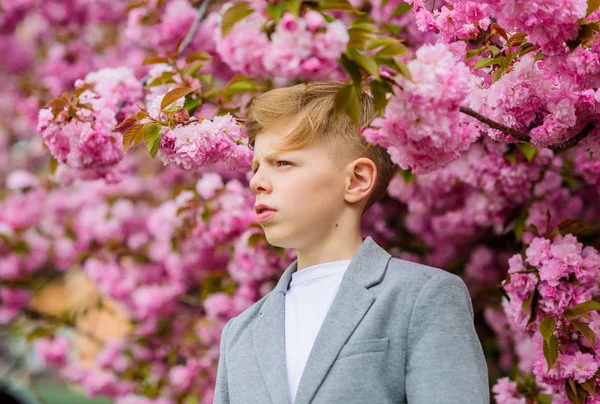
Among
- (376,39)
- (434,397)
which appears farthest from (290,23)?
(434,397)

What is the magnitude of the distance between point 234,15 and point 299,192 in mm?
519

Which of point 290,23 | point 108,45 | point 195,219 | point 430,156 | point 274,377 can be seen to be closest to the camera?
point 290,23

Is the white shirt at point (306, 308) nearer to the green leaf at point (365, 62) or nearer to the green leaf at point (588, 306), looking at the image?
the green leaf at point (365, 62)

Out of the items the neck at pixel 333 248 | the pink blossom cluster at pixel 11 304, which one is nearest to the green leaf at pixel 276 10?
the neck at pixel 333 248

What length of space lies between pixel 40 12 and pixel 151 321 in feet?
7.92

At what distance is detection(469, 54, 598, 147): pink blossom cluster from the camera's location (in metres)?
1.67

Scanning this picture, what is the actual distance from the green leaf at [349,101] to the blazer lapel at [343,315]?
1.45 ft

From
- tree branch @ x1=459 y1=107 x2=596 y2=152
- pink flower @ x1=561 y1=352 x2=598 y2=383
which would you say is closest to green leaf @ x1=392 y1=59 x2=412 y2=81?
tree branch @ x1=459 y1=107 x2=596 y2=152

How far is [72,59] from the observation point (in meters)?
4.71

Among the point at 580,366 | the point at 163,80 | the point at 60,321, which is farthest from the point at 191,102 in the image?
the point at 60,321

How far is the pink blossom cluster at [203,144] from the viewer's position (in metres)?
1.73

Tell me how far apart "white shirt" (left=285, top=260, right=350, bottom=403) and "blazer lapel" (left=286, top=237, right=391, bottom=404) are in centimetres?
5

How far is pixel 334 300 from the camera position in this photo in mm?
1595

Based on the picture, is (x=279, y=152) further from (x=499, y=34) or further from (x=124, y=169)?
(x=124, y=169)
